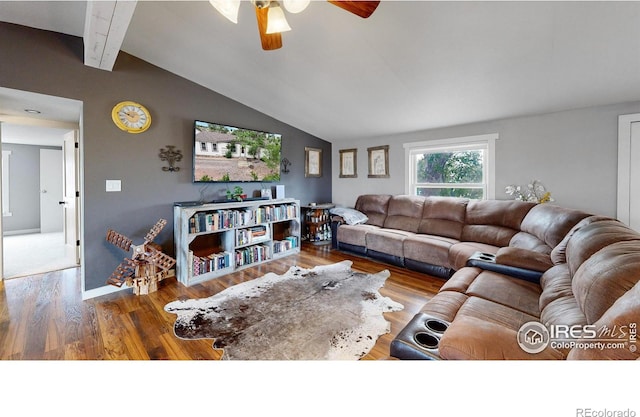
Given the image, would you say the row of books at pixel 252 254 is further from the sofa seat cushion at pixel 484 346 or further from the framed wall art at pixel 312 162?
the sofa seat cushion at pixel 484 346

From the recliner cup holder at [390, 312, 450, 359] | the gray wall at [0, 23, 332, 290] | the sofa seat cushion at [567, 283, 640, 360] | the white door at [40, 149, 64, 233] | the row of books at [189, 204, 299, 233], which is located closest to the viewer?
the sofa seat cushion at [567, 283, 640, 360]

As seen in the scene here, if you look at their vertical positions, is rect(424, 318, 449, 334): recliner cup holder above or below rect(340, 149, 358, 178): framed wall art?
below

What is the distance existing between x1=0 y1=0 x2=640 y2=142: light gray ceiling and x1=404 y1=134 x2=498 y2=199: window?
445mm

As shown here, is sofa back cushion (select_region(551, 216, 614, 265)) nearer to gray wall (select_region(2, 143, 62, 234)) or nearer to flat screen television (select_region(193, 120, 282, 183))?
flat screen television (select_region(193, 120, 282, 183))

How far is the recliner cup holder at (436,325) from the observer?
1.27 metres

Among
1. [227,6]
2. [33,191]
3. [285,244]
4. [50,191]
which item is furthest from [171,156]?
[33,191]

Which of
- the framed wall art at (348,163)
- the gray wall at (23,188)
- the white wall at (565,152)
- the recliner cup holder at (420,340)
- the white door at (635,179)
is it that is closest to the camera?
the recliner cup holder at (420,340)

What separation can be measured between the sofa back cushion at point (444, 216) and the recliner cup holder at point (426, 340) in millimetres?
2525

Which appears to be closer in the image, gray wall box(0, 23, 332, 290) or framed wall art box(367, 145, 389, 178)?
gray wall box(0, 23, 332, 290)

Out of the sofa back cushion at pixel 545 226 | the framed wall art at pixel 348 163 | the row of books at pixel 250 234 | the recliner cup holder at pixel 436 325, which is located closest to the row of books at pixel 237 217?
the row of books at pixel 250 234

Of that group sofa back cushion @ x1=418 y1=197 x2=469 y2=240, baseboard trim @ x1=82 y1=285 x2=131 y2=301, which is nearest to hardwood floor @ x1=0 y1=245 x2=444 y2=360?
baseboard trim @ x1=82 y1=285 x2=131 y2=301

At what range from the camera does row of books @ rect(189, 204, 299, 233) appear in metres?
3.04

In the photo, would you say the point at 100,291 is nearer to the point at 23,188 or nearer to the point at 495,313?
the point at 495,313

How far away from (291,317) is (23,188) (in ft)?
24.4
